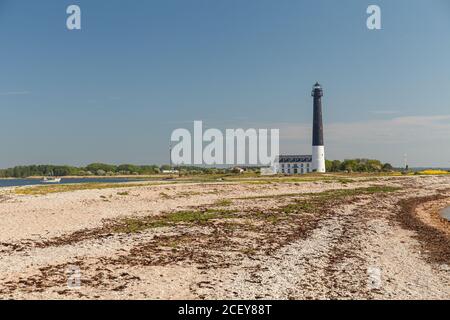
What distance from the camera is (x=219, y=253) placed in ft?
56.7

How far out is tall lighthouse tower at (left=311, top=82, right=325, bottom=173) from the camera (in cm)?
11838

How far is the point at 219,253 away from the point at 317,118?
10739 cm

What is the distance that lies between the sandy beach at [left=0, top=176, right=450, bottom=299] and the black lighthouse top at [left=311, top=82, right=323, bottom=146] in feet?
283

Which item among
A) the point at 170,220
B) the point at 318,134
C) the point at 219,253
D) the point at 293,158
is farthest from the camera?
the point at 293,158

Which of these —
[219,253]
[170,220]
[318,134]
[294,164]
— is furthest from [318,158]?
[219,253]

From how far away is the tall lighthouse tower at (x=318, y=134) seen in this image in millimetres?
118375

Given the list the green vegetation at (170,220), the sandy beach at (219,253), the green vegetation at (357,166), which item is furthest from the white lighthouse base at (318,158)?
the green vegetation at (170,220)

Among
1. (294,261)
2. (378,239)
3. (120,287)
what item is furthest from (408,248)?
(120,287)

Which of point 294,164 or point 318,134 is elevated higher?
point 318,134

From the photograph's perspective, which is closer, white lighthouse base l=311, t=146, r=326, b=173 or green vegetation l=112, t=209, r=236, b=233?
green vegetation l=112, t=209, r=236, b=233

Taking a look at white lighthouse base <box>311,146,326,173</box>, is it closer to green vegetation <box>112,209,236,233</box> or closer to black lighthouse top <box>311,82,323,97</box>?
black lighthouse top <box>311,82,323,97</box>

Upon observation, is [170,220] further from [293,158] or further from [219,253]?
[293,158]

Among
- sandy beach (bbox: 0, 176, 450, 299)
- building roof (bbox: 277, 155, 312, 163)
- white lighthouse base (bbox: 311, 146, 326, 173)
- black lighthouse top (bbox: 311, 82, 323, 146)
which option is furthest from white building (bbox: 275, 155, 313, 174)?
sandy beach (bbox: 0, 176, 450, 299)
